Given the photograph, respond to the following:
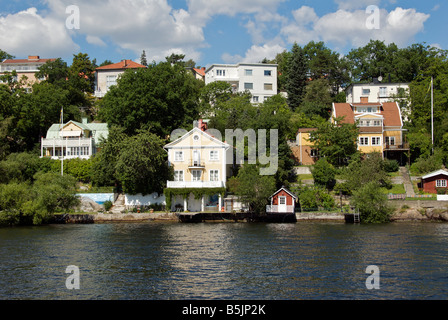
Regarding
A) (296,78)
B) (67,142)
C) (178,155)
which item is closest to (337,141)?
(178,155)

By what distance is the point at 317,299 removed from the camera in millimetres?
19953

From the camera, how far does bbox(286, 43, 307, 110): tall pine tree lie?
266 ft

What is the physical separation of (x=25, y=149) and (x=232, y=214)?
33964 mm

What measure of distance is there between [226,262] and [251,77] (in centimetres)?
6184

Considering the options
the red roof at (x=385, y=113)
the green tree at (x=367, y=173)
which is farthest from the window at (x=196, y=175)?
the red roof at (x=385, y=113)

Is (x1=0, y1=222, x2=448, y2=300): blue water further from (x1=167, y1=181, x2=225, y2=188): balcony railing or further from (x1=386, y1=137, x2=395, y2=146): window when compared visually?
(x1=386, y1=137, x2=395, y2=146): window

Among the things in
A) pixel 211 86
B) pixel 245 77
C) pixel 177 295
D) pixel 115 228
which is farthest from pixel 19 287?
pixel 245 77

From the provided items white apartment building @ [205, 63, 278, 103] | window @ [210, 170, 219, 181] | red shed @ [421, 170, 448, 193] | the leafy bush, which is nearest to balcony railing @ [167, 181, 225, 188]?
window @ [210, 170, 219, 181]

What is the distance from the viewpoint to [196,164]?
52656 mm

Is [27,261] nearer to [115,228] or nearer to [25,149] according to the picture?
[115,228]

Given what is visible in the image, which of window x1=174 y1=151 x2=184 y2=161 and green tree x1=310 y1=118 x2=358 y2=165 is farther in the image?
green tree x1=310 y1=118 x2=358 y2=165

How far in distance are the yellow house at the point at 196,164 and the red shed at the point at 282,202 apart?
6.37 metres

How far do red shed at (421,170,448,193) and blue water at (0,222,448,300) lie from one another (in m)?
10.9
